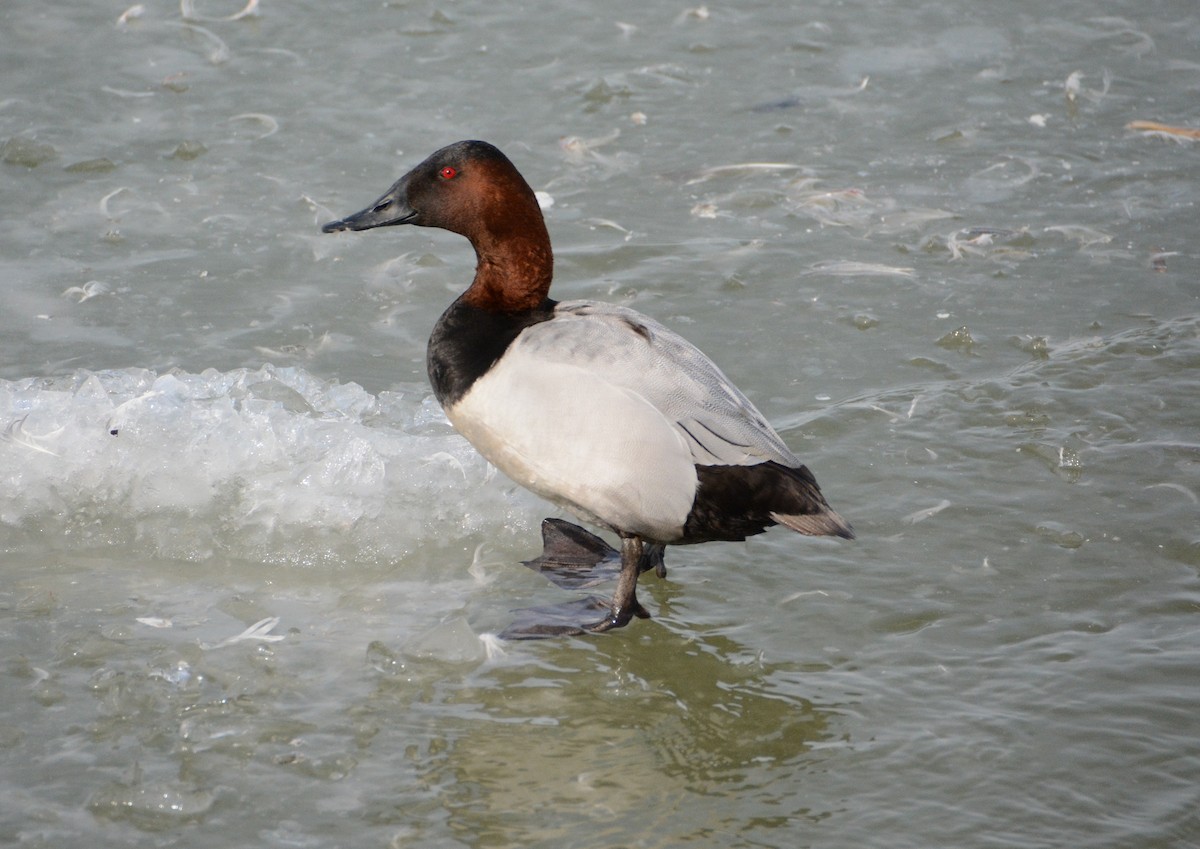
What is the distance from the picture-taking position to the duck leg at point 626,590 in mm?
3928

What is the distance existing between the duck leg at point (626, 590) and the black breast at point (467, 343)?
2.08 feet

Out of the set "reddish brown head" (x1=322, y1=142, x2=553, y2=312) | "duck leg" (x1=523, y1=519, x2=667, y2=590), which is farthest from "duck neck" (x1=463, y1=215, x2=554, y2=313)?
"duck leg" (x1=523, y1=519, x2=667, y2=590)

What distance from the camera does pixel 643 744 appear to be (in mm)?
3396

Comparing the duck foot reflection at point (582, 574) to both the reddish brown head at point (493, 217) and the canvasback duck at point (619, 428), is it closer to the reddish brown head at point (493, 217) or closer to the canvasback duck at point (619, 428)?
the canvasback duck at point (619, 428)

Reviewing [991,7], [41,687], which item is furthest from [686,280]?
[991,7]

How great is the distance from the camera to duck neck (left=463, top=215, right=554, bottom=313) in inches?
161

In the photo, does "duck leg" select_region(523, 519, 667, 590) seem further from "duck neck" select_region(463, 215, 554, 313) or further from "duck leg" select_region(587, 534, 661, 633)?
"duck neck" select_region(463, 215, 554, 313)

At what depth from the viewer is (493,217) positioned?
13.5 feet

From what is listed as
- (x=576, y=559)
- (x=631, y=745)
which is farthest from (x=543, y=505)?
(x=631, y=745)

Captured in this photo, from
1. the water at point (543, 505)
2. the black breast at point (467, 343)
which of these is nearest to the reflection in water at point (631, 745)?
the water at point (543, 505)

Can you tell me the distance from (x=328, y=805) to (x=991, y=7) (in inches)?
282

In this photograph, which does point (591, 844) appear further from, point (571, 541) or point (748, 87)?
point (748, 87)

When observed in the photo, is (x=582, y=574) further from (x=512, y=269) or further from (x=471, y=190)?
(x=471, y=190)

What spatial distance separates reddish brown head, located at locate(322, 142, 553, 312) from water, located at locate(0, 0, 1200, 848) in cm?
76
